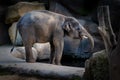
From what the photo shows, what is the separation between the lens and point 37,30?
7902mm

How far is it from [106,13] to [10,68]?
3106 millimetres

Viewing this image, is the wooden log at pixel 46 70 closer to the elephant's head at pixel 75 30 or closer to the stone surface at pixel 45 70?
the stone surface at pixel 45 70

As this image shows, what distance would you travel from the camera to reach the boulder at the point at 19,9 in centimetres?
1138

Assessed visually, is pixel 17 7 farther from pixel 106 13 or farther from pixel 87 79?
pixel 106 13

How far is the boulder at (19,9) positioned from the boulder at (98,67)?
19.7 ft

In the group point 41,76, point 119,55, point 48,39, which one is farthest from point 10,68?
point 119,55

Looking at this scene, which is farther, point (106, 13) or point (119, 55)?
point (106, 13)

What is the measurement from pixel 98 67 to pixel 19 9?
6.27 meters

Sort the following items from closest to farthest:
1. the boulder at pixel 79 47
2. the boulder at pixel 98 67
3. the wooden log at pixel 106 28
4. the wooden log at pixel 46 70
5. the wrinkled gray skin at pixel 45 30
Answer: the wooden log at pixel 106 28
the boulder at pixel 98 67
the wooden log at pixel 46 70
the wrinkled gray skin at pixel 45 30
the boulder at pixel 79 47

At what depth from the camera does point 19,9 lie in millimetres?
11359

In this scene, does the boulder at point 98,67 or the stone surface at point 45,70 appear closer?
the boulder at point 98,67

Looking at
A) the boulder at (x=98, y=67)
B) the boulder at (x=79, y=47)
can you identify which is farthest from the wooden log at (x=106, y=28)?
the boulder at (x=79, y=47)

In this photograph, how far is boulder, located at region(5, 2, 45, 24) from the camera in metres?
11.4

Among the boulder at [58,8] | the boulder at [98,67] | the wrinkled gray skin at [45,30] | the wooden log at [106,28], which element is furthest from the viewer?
the boulder at [58,8]
